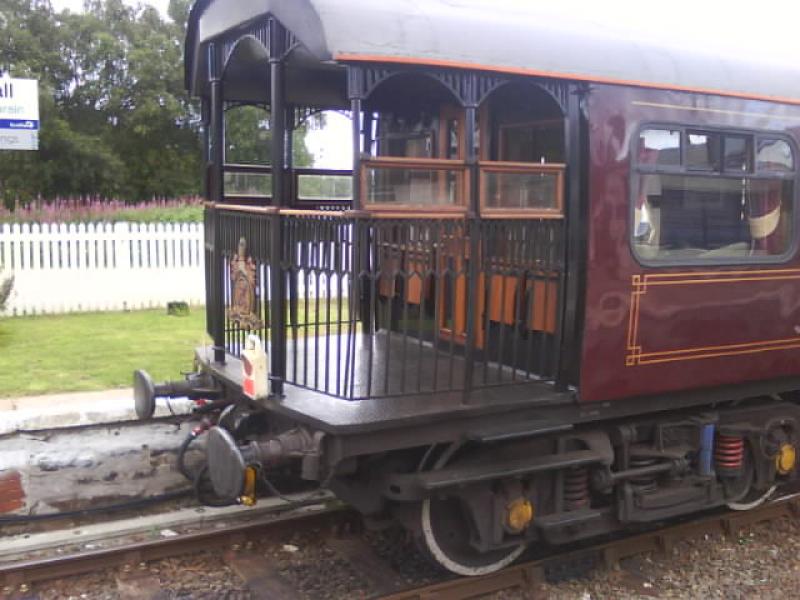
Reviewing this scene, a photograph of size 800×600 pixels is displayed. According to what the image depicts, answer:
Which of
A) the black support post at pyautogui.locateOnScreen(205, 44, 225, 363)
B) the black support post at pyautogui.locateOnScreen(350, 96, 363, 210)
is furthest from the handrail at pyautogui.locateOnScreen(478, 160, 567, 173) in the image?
the black support post at pyautogui.locateOnScreen(205, 44, 225, 363)

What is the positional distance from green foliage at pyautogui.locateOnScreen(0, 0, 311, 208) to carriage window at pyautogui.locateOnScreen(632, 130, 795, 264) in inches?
859

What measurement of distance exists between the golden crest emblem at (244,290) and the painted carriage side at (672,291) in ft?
6.19

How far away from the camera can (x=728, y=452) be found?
18.3ft

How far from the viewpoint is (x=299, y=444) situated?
4266mm

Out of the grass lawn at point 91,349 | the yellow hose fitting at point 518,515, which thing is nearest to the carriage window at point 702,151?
the yellow hose fitting at point 518,515

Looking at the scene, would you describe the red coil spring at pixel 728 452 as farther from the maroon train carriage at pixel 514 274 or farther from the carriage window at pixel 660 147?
the carriage window at pixel 660 147

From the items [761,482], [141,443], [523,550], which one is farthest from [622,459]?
[141,443]

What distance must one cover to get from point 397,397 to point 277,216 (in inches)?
44.3

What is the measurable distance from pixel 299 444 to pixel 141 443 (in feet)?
7.32

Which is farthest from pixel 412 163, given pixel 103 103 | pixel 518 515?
pixel 103 103

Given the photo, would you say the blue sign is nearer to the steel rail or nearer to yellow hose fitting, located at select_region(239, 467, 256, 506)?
the steel rail

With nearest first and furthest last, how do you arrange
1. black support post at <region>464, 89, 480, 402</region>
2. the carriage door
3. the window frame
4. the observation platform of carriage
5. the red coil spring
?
1. the observation platform of carriage
2. black support post at <region>464, 89, 480, 402</region>
3. the carriage door
4. the window frame
5. the red coil spring

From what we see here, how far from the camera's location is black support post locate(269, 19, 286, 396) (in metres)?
4.33

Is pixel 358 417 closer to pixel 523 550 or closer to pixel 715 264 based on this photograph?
pixel 523 550
